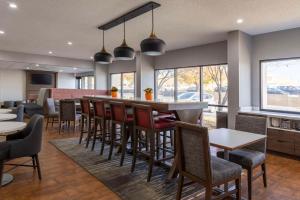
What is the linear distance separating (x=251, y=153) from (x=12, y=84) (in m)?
13.0

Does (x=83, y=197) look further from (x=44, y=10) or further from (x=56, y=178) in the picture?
(x=44, y=10)

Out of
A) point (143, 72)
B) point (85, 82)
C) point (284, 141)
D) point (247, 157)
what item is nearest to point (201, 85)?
point (143, 72)

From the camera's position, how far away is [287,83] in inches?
187

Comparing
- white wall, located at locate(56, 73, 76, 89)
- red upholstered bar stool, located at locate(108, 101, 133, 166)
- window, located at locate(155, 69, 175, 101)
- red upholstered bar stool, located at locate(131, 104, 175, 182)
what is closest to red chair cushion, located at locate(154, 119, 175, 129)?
red upholstered bar stool, located at locate(131, 104, 175, 182)

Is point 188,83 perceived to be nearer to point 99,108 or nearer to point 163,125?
point 99,108

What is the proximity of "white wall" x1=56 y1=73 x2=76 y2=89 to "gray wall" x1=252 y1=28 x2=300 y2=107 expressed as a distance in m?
11.6

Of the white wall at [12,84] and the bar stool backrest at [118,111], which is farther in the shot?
the white wall at [12,84]

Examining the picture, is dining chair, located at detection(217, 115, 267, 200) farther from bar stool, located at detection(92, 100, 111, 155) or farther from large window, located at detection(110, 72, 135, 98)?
large window, located at detection(110, 72, 135, 98)

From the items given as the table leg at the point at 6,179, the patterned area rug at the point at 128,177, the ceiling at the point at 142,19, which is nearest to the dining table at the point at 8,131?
the table leg at the point at 6,179

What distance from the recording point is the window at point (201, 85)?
6.21m

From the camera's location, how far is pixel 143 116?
9.82 feet

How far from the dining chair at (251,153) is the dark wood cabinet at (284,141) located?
171 centimetres

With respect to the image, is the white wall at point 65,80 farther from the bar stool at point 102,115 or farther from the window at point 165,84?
the bar stool at point 102,115

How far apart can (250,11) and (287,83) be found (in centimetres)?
208
